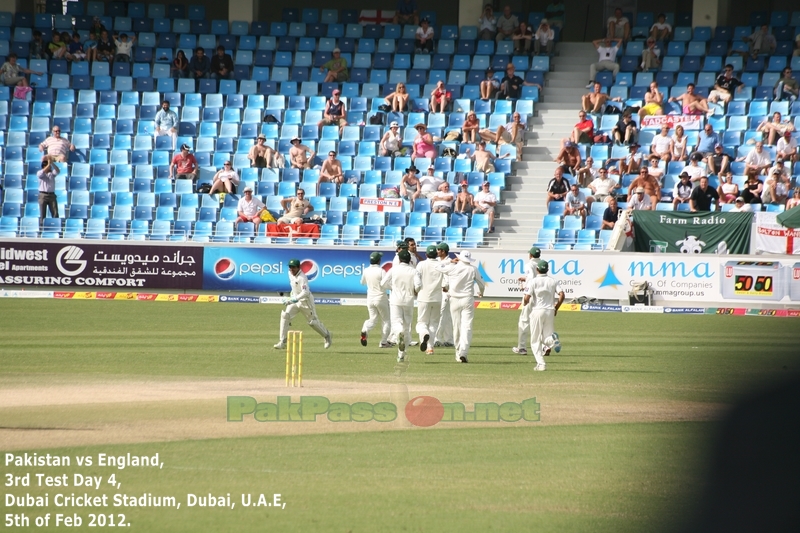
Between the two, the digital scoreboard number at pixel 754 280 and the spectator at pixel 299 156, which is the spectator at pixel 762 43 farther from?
the spectator at pixel 299 156

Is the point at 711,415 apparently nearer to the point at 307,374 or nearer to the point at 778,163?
the point at 307,374

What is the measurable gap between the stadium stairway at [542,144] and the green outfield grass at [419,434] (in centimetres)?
896

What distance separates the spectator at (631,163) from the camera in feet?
93.0

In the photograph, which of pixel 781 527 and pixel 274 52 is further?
pixel 274 52

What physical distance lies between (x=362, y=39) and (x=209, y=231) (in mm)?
9949

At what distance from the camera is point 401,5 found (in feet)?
116

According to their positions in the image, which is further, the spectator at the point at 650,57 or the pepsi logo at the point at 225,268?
the spectator at the point at 650,57

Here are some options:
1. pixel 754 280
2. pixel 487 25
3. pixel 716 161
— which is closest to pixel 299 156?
pixel 487 25

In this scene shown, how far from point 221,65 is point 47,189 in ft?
24.4

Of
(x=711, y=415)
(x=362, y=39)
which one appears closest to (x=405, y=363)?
(x=711, y=415)

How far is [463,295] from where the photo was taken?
1619cm

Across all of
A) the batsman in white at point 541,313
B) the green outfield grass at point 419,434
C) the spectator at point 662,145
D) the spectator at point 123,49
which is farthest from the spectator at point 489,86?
the batsman in white at point 541,313

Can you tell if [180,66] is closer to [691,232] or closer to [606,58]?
[606,58]

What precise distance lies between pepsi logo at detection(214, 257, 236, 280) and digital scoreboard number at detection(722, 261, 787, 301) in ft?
40.0
